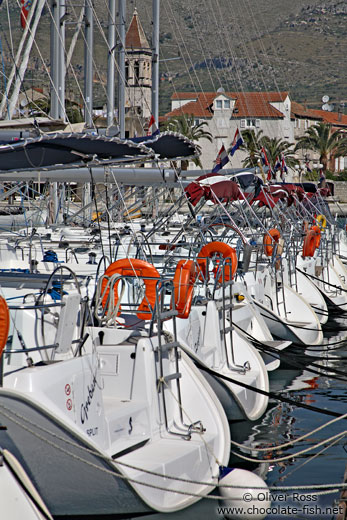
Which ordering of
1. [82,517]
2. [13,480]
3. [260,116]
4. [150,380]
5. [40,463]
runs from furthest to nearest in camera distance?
[260,116]
[150,380]
[82,517]
[40,463]
[13,480]

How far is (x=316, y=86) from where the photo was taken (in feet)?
459

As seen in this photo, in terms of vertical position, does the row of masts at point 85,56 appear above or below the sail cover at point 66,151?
above

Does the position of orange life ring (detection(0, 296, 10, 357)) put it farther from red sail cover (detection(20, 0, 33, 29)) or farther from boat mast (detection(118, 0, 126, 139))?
boat mast (detection(118, 0, 126, 139))

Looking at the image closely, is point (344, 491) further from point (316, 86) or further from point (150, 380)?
point (316, 86)

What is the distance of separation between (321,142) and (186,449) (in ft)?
201

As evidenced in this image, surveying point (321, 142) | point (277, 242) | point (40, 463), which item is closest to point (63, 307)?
point (40, 463)

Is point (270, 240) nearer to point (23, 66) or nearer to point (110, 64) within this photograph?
point (23, 66)

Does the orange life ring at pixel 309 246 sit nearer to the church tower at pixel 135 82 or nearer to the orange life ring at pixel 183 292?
the church tower at pixel 135 82

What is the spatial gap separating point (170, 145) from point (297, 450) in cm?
395

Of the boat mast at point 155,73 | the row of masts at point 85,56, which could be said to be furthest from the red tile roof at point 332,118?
the row of masts at point 85,56

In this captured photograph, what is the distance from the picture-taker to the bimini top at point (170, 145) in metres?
9.16

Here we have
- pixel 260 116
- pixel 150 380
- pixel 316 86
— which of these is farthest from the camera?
pixel 316 86

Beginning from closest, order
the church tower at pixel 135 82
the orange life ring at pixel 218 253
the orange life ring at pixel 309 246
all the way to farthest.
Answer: the orange life ring at pixel 218 253 < the orange life ring at pixel 309 246 < the church tower at pixel 135 82

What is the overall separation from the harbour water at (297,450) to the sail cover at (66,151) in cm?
330
